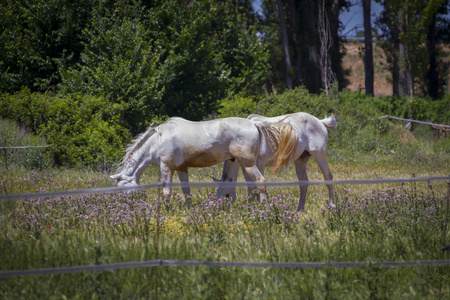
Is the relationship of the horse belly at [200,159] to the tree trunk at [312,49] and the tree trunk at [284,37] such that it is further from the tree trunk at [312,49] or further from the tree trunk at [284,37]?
the tree trunk at [312,49]

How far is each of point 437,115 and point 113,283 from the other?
23.0 meters

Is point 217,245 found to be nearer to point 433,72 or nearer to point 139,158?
point 139,158

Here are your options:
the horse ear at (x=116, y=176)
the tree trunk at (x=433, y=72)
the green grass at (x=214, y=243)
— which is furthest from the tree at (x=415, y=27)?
the horse ear at (x=116, y=176)

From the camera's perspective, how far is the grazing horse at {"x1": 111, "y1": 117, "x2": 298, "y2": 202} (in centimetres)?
866

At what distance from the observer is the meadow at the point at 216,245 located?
4.68m

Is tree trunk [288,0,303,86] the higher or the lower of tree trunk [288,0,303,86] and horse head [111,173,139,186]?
the higher

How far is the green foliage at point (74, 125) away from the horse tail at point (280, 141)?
18.6ft

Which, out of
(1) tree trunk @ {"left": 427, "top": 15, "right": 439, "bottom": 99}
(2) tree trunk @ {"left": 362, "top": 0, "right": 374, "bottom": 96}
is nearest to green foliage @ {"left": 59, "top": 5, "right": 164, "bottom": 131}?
(2) tree trunk @ {"left": 362, "top": 0, "right": 374, "bottom": 96}

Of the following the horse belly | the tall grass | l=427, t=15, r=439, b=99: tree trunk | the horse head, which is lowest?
the tall grass

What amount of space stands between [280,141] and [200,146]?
1351 millimetres

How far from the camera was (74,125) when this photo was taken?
1420cm

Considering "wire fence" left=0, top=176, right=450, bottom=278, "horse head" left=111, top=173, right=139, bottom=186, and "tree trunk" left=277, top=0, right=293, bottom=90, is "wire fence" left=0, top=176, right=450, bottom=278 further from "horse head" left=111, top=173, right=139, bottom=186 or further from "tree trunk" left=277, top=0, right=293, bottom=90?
"tree trunk" left=277, top=0, right=293, bottom=90

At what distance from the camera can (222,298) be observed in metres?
4.86

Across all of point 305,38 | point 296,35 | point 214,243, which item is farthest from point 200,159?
point 296,35
